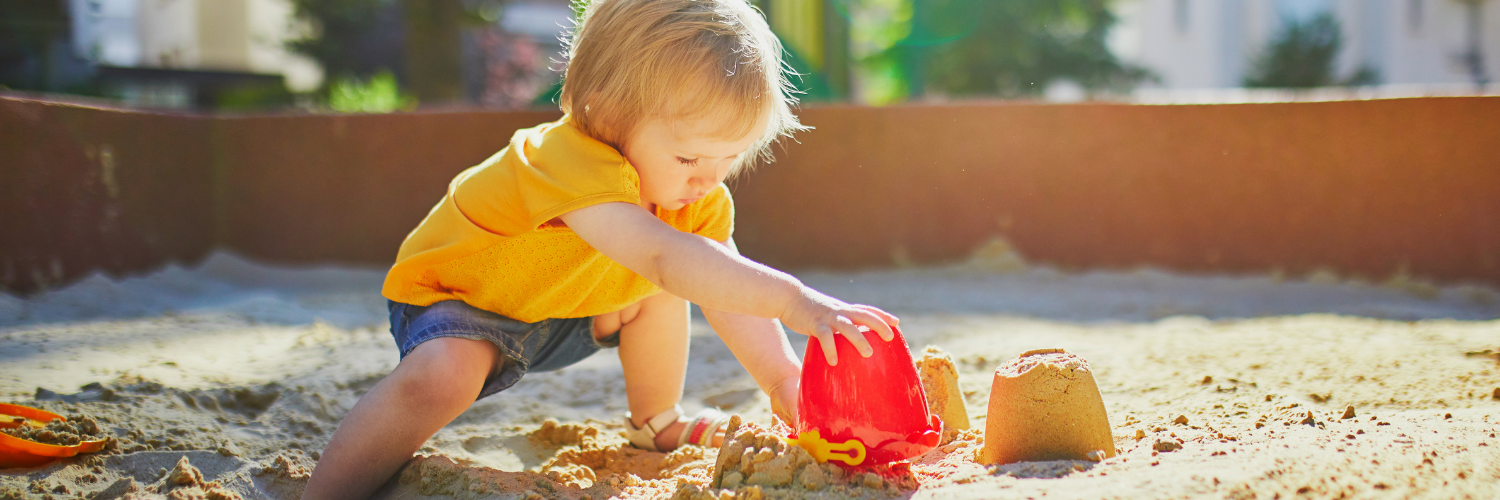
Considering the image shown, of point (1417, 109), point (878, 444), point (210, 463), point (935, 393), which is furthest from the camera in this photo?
point (1417, 109)

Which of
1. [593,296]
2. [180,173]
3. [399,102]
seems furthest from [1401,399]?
[399,102]

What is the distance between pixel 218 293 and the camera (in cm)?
350

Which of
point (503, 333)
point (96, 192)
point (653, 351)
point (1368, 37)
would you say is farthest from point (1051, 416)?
point (1368, 37)

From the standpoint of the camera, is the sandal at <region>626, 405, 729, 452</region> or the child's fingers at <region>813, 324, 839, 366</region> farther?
the sandal at <region>626, 405, 729, 452</region>

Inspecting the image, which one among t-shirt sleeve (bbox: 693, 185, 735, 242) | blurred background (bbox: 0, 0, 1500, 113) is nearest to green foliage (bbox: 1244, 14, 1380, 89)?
blurred background (bbox: 0, 0, 1500, 113)

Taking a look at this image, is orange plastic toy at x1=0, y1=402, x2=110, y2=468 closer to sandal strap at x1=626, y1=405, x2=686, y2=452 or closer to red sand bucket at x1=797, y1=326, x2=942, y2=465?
sandal strap at x1=626, y1=405, x2=686, y2=452

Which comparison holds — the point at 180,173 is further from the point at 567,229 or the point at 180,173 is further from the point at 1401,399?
the point at 1401,399

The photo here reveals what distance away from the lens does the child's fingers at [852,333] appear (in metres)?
1.20

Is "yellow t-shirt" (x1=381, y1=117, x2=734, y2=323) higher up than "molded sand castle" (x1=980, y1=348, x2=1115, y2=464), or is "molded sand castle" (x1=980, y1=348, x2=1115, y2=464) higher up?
"yellow t-shirt" (x1=381, y1=117, x2=734, y2=323)

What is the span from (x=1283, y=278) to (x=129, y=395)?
3.68 metres

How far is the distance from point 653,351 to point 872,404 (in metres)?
0.62

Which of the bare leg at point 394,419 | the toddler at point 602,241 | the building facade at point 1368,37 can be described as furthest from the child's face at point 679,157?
the building facade at point 1368,37

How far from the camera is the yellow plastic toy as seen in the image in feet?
4.20

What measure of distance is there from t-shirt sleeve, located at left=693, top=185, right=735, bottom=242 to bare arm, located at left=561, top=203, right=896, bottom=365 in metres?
0.32
